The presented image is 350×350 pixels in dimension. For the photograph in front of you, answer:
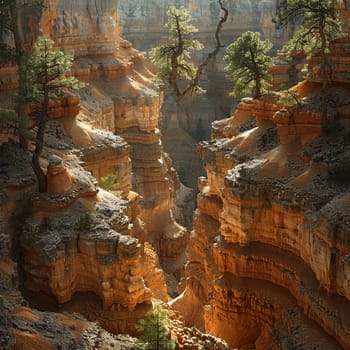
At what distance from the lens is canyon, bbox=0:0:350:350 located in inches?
618

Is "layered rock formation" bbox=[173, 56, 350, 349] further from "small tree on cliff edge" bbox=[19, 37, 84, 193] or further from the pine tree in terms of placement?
the pine tree

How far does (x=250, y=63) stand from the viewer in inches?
1061

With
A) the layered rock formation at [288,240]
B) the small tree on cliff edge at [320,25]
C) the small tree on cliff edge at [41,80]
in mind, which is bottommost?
the layered rock formation at [288,240]

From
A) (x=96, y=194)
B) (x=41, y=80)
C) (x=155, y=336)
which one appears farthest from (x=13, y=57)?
(x=155, y=336)

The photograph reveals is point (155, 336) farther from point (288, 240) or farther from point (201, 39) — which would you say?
Answer: point (201, 39)

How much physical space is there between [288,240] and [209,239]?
7483 millimetres

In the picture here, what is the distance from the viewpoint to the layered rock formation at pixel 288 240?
16.0m

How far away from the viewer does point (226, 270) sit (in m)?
20.9

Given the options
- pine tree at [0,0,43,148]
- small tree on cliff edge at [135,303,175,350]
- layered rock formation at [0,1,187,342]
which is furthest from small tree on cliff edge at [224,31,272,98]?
small tree on cliff edge at [135,303,175,350]

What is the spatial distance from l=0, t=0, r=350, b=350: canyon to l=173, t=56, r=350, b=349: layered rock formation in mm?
46

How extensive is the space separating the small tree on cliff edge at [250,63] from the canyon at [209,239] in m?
1.22

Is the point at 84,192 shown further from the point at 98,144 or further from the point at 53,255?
the point at 98,144

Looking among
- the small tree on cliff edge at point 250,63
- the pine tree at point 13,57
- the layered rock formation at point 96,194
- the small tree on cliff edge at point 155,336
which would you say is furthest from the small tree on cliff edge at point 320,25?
the small tree on cliff edge at point 155,336

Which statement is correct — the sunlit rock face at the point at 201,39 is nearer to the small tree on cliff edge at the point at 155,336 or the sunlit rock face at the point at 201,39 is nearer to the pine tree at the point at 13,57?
the pine tree at the point at 13,57
